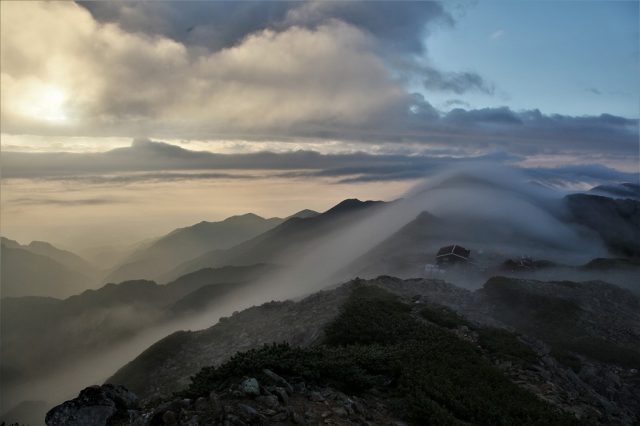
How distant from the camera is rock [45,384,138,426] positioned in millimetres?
13023

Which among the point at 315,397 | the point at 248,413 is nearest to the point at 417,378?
the point at 315,397

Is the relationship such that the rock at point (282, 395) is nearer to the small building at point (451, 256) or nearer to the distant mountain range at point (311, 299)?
the distant mountain range at point (311, 299)

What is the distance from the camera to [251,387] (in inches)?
481

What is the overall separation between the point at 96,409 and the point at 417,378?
10.6 meters

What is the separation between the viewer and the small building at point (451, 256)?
88.7 m

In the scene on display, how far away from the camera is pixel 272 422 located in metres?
11.3

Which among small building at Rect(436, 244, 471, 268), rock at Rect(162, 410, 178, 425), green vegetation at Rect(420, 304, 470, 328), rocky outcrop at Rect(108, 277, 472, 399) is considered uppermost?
rock at Rect(162, 410, 178, 425)

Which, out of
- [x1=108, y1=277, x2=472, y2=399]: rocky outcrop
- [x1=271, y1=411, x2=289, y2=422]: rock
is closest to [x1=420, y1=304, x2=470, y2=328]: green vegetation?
[x1=108, y1=277, x2=472, y2=399]: rocky outcrop

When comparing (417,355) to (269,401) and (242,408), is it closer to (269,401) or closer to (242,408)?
(269,401)

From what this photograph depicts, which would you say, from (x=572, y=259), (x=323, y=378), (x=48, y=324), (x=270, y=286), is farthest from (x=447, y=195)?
(x=323, y=378)

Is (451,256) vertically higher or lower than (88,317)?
higher

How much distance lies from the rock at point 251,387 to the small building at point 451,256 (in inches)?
3135

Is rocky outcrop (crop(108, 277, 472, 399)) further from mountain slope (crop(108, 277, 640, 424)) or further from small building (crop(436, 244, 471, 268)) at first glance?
small building (crop(436, 244, 471, 268))

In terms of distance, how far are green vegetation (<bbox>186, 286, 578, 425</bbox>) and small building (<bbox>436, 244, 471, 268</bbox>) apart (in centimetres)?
6775
